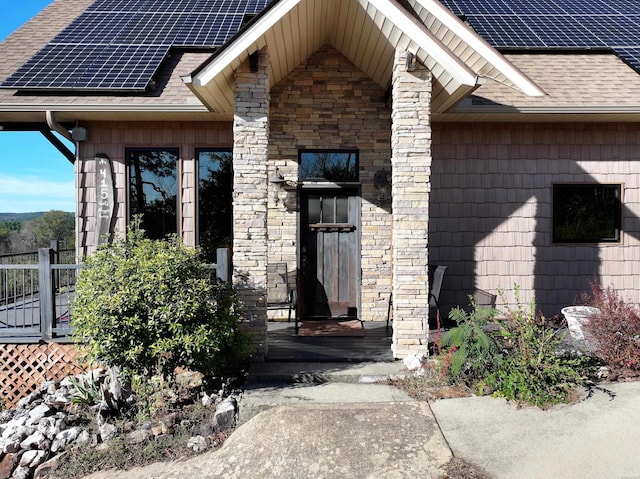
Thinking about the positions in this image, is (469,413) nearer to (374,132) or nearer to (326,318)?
(326,318)

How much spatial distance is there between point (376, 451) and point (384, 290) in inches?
139

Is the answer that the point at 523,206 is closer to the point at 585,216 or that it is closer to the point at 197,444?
the point at 585,216

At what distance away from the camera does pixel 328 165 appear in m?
6.87

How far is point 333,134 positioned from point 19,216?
95.0 ft

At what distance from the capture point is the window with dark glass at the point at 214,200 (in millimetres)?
6801

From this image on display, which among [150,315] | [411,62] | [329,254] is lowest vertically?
[150,315]

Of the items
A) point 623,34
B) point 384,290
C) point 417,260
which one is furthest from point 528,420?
point 623,34

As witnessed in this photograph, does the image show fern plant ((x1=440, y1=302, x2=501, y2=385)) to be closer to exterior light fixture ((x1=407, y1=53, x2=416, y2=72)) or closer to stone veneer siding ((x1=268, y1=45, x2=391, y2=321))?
stone veneer siding ((x1=268, y1=45, x2=391, y2=321))

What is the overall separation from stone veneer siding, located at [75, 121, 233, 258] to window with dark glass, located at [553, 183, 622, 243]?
5234mm

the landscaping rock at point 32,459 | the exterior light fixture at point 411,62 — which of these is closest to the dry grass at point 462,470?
the landscaping rock at point 32,459

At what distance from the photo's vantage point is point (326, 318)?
6992 millimetres

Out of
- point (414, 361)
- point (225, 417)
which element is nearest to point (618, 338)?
point (414, 361)

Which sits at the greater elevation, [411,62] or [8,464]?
[411,62]

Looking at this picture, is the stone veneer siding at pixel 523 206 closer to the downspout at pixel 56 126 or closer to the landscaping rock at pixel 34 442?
the landscaping rock at pixel 34 442
